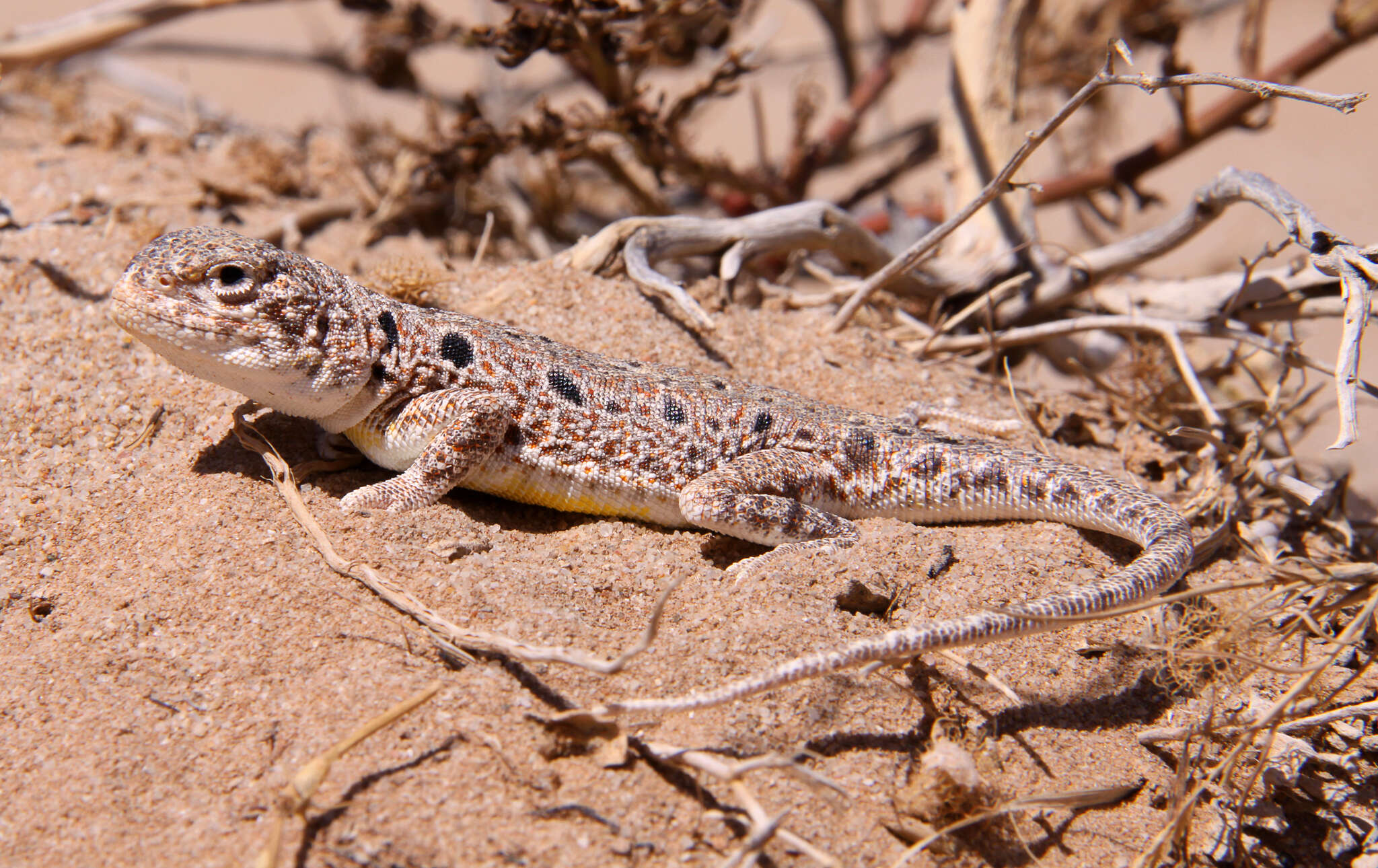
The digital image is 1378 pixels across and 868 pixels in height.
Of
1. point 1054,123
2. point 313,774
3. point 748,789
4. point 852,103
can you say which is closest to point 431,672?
point 313,774

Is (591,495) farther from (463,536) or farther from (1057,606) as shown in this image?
(1057,606)

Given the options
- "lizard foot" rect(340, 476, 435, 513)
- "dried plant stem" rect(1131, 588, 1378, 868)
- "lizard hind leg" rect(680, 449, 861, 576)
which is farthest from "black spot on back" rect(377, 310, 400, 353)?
"dried plant stem" rect(1131, 588, 1378, 868)

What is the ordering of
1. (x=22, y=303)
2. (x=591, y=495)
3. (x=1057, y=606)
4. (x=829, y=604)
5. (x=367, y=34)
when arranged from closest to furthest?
1. (x=1057, y=606)
2. (x=829, y=604)
3. (x=591, y=495)
4. (x=22, y=303)
5. (x=367, y=34)

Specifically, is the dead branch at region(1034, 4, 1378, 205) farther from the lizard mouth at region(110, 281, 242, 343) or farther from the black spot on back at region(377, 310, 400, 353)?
the lizard mouth at region(110, 281, 242, 343)

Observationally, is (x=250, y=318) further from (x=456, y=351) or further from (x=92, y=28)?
(x=92, y=28)

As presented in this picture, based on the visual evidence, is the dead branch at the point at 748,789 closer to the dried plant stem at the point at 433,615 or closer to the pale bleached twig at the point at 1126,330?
the dried plant stem at the point at 433,615

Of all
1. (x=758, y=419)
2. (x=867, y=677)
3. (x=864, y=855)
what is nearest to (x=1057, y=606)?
(x=867, y=677)
